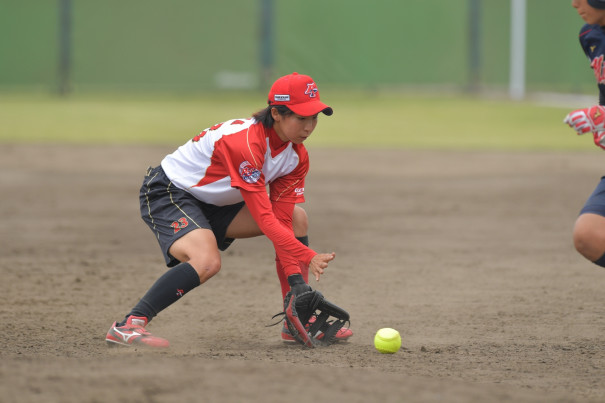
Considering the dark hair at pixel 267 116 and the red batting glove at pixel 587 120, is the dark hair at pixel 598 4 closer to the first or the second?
the red batting glove at pixel 587 120

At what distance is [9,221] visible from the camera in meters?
7.70

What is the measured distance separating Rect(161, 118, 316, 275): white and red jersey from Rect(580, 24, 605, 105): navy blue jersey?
1482 millimetres

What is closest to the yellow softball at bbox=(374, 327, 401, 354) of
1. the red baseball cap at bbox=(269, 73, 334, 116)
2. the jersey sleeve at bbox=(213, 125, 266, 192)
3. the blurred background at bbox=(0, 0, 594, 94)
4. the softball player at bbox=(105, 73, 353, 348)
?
the softball player at bbox=(105, 73, 353, 348)

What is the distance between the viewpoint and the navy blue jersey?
3859mm

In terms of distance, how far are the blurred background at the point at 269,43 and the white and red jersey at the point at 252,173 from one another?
1237 cm

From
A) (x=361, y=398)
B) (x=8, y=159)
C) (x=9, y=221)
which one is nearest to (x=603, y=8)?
(x=361, y=398)

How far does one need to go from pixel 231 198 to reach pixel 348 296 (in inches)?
51.8

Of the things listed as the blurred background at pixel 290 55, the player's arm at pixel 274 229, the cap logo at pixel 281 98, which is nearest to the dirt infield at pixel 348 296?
the player's arm at pixel 274 229

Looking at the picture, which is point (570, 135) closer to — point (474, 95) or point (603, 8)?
point (474, 95)

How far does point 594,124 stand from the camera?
11.9 feet

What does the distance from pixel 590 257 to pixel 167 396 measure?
2.01m

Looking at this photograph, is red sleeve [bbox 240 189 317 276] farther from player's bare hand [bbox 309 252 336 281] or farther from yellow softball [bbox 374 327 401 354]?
yellow softball [bbox 374 327 401 354]

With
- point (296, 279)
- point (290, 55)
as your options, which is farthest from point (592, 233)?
point (290, 55)

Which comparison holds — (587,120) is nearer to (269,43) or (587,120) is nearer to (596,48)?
(596,48)
